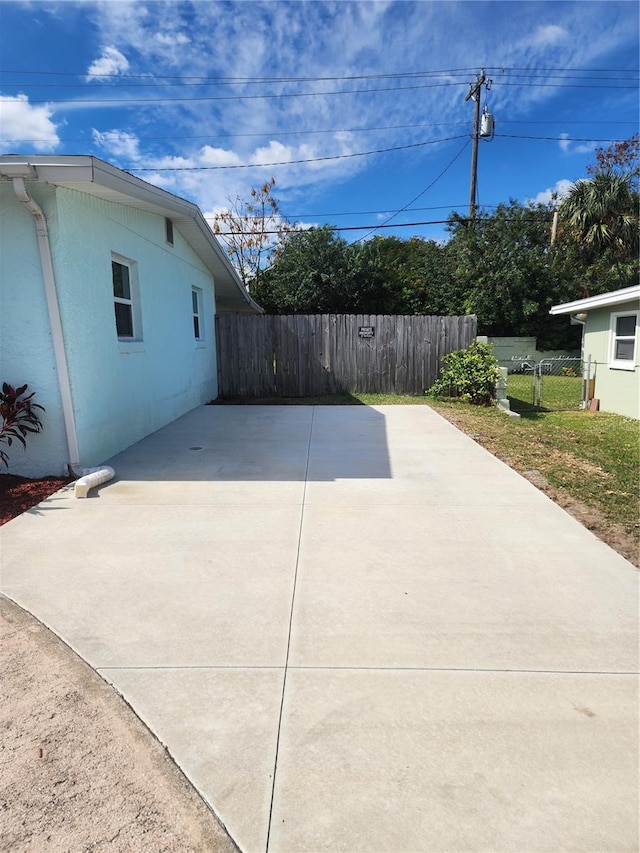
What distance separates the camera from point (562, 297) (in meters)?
19.8

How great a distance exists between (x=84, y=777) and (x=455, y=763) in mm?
1357

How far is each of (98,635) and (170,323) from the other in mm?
6900

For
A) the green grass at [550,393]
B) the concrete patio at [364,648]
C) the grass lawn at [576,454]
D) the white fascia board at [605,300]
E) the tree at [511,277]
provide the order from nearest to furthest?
the concrete patio at [364,648] → the grass lawn at [576,454] → the white fascia board at [605,300] → the green grass at [550,393] → the tree at [511,277]

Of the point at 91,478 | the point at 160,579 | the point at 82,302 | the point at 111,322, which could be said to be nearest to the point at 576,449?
the point at 160,579

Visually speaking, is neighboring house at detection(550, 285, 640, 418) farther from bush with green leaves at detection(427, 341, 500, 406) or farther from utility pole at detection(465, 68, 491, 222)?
utility pole at detection(465, 68, 491, 222)

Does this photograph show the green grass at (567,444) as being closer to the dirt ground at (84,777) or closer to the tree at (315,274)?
the dirt ground at (84,777)

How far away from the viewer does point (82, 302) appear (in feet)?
17.8

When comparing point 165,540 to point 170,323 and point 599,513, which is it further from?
point 170,323

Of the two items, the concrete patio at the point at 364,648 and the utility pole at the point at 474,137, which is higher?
the utility pole at the point at 474,137

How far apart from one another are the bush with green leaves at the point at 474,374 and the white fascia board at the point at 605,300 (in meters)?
2.45

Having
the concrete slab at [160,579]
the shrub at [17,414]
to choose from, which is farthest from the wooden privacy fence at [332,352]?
the concrete slab at [160,579]

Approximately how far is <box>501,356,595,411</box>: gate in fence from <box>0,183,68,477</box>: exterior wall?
8976 millimetres

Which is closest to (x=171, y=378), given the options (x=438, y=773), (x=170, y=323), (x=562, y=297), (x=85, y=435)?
(x=170, y=323)

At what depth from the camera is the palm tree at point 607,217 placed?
19719 millimetres
